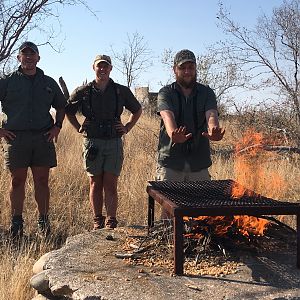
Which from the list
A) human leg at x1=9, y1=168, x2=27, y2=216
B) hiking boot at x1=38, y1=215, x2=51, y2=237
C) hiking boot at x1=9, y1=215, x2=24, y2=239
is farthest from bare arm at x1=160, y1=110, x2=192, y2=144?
hiking boot at x1=9, y1=215, x2=24, y2=239

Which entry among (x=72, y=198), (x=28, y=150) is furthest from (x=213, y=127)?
(x=72, y=198)

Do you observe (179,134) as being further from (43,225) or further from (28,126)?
(43,225)

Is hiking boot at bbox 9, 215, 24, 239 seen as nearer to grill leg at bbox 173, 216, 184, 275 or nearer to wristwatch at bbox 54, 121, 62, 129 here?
wristwatch at bbox 54, 121, 62, 129

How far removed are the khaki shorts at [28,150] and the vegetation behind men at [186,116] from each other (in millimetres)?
1524

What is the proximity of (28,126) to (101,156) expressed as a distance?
0.86 meters

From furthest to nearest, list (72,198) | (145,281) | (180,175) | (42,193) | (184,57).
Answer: (72,198) → (42,193) → (180,175) → (184,57) → (145,281)

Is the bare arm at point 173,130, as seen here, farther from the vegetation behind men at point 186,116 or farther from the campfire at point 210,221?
the campfire at point 210,221

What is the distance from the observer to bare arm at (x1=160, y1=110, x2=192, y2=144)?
3437 millimetres

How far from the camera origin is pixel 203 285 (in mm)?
2990

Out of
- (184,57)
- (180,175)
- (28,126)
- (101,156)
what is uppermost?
(184,57)

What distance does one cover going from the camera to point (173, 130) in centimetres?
369

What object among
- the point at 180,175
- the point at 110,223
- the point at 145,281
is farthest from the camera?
the point at 110,223

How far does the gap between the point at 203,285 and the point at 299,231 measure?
2.52 feet

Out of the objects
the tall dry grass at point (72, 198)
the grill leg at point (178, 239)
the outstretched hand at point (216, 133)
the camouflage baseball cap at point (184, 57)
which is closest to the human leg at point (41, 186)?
the tall dry grass at point (72, 198)
